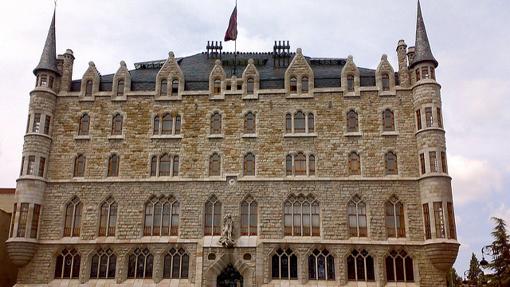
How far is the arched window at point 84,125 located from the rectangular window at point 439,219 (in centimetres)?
2268

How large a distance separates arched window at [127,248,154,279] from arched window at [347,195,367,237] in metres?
12.4

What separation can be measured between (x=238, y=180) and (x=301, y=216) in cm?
451

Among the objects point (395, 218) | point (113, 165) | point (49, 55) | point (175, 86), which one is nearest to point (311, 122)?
point (395, 218)

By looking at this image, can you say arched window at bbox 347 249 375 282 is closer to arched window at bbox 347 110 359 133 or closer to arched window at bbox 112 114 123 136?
arched window at bbox 347 110 359 133

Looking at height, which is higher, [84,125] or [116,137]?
[84,125]

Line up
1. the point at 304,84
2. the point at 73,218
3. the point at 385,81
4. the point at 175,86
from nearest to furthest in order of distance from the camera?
the point at 73,218 → the point at 385,81 → the point at 304,84 → the point at 175,86

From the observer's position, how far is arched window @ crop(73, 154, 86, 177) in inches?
1284

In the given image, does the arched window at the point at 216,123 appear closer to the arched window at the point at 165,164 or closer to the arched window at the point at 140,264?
the arched window at the point at 165,164

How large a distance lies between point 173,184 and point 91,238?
603 centimetres

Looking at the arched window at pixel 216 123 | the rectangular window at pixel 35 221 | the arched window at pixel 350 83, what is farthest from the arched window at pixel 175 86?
the arched window at pixel 350 83

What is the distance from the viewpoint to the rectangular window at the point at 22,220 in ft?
101

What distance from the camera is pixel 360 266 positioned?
2964 centimetres

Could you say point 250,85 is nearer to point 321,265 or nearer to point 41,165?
point 321,265

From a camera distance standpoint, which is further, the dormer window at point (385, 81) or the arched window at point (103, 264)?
the dormer window at point (385, 81)
